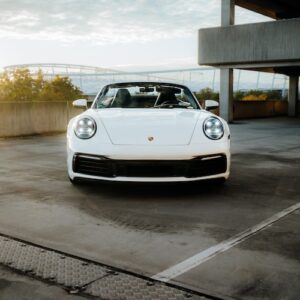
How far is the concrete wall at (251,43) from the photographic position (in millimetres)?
19703

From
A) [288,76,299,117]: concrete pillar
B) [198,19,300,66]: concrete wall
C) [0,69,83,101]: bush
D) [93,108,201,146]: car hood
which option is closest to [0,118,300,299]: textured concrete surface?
[93,108,201,146]: car hood

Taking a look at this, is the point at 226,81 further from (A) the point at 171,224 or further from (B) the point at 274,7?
(A) the point at 171,224

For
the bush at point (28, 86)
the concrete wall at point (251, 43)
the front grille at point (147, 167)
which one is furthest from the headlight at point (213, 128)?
the bush at point (28, 86)

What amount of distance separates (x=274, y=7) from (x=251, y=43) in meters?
7.52

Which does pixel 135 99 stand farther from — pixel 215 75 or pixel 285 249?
pixel 215 75

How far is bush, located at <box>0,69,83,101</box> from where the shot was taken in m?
43.5

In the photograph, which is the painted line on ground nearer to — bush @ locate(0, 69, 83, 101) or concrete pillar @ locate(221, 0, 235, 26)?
concrete pillar @ locate(221, 0, 235, 26)

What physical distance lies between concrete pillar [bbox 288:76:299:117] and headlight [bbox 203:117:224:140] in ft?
84.6

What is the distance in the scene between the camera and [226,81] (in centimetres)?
2181

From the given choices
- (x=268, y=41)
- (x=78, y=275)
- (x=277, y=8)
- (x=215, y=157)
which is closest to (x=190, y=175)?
(x=215, y=157)

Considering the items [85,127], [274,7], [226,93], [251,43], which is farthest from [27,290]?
[274,7]

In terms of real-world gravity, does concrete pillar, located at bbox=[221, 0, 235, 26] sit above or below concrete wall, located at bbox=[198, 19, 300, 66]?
above

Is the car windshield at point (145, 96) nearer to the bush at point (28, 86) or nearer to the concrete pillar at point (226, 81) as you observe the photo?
the concrete pillar at point (226, 81)

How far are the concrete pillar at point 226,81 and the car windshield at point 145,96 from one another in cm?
1563
